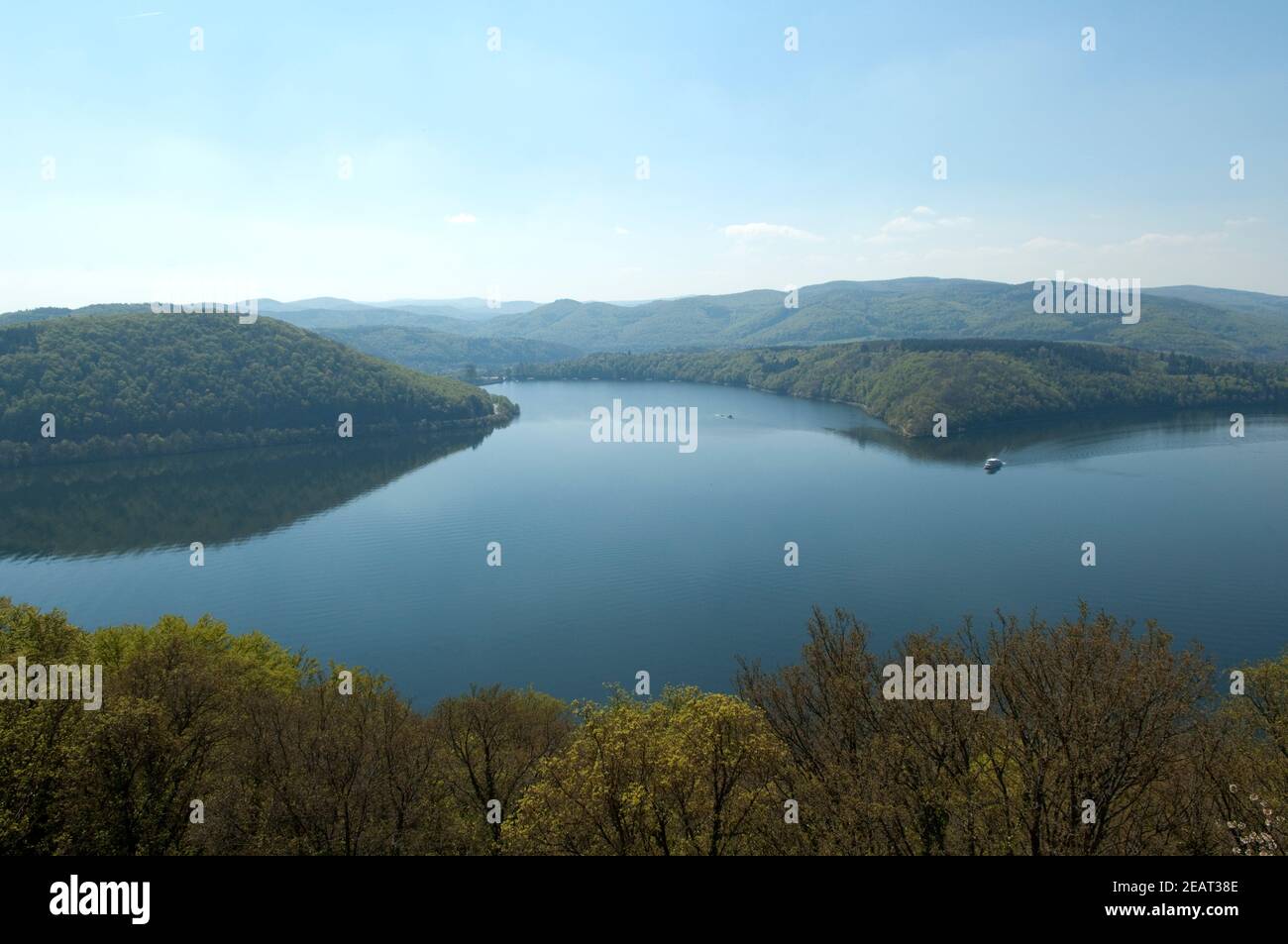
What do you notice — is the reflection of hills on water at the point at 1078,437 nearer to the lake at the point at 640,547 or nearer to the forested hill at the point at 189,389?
the lake at the point at 640,547

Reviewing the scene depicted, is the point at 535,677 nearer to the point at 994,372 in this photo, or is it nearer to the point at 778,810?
the point at 778,810

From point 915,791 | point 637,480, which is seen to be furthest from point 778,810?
point 637,480

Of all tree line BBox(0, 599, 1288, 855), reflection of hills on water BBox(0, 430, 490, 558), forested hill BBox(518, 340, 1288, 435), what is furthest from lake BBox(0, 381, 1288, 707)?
forested hill BBox(518, 340, 1288, 435)

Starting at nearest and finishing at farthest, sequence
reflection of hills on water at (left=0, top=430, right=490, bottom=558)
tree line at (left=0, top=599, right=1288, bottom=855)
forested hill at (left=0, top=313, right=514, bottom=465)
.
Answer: tree line at (left=0, top=599, right=1288, bottom=855) < reflection of hills on water at (left=0, top=430, right=490, bottom=558) < forested hill at (left=0, top=313, right=514, bottom=465)

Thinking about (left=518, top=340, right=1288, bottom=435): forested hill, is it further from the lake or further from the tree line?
the tree line

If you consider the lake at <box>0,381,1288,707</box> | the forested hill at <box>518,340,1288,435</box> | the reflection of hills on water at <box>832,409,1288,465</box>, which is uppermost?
the forested hill at <box>518,340,1288,435</box>

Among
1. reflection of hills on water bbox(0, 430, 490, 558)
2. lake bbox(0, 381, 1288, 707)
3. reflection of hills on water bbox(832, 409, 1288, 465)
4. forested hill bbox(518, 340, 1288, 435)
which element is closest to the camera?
lake bbox(0, 381, 1288, 707)

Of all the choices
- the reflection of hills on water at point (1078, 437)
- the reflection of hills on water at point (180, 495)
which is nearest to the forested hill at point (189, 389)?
the reflection of hills on water at point (180, 495)
